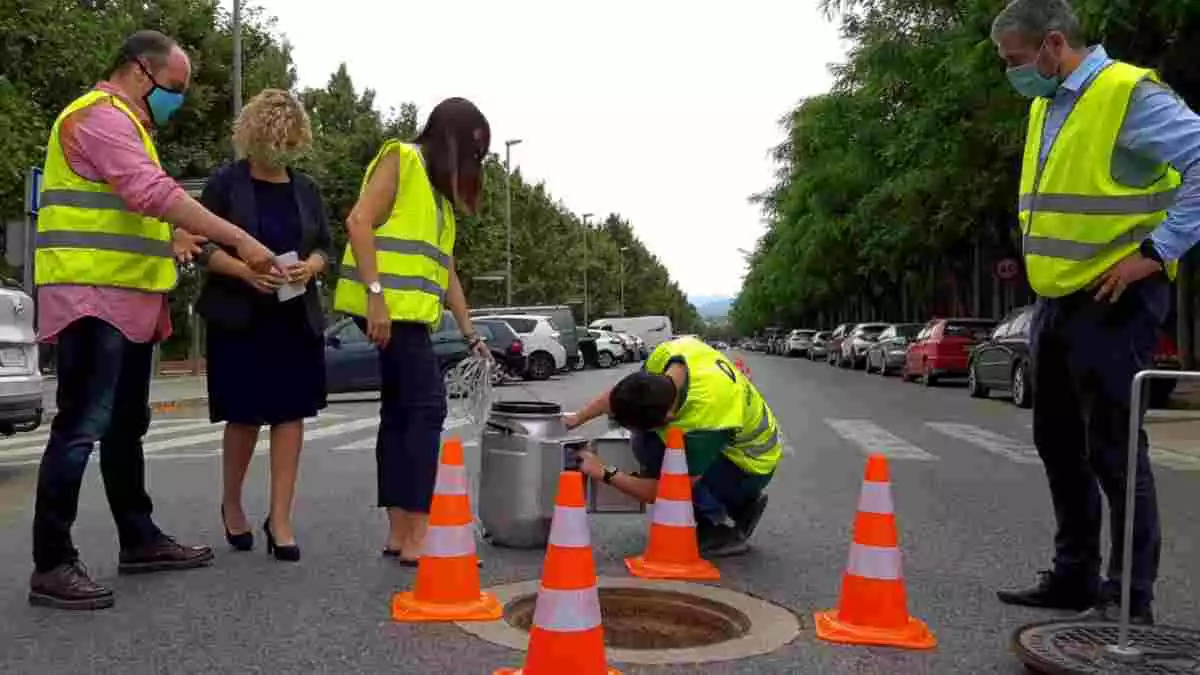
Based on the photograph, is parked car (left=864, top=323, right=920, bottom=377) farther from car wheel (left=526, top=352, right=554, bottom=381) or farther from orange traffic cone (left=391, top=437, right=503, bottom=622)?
orange traffic cone (left=391, top=437, right=503, bottom=622)

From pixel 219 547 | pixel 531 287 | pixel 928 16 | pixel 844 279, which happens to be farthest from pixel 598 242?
pixel 219 547

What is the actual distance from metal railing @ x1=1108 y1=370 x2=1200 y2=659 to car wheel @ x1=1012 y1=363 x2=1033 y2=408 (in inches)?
522

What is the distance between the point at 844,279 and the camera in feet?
153

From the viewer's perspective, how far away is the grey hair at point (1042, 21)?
13.4 ft

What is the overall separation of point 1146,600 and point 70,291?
3975mm

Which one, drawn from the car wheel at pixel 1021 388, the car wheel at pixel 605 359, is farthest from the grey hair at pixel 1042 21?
the car wheel at pixel 605 359

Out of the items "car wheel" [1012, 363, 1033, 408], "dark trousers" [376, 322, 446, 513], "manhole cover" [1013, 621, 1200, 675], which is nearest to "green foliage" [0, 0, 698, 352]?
"dark trousers" [376, 322, 446, 513]

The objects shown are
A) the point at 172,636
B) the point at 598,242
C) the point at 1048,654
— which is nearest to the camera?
the point at 1048,654

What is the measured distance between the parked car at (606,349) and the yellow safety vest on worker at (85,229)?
3487 cm

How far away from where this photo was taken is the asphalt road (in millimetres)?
3633

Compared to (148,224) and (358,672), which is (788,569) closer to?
(358,672)

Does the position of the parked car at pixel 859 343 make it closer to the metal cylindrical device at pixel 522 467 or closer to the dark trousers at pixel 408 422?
the metal cylindrical device at pixel 522 467

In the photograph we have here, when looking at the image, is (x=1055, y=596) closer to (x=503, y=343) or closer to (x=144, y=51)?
(x=144, y=51)

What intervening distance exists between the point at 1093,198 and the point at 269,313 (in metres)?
3.30
